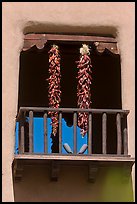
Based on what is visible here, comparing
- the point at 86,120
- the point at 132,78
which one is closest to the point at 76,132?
the point at 86,120

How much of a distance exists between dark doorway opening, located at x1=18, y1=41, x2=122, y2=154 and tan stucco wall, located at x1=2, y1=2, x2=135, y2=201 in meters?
0.54

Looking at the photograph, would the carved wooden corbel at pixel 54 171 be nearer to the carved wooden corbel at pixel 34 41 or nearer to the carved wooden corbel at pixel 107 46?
the carved wooden corbel at pixel 34 41

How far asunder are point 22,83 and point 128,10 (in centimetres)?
215

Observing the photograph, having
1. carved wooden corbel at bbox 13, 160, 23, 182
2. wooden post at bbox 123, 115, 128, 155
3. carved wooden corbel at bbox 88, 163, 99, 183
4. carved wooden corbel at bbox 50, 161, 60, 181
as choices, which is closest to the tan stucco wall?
wooden post at bbox 123, 115, 128, 155

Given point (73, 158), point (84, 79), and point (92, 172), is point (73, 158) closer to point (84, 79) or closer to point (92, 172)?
point (92, 172)

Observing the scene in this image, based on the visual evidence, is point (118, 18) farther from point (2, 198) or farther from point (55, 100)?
point (2, 198)

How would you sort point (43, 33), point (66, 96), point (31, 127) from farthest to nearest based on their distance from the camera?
point (66, 96) → point (43, 33) → point (31, 127)

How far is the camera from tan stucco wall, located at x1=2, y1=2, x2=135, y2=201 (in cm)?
1567

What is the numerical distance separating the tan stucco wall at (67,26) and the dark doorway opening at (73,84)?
0.54 m

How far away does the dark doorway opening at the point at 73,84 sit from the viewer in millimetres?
16734

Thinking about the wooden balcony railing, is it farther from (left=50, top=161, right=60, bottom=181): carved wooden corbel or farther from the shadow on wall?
the shadow on wall

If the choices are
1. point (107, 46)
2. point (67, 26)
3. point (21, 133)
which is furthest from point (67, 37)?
point (21, 133)

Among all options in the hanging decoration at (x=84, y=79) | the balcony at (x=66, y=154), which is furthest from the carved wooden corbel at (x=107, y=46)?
the balcony at (x=66, y=154)

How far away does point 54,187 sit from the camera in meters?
15.3
